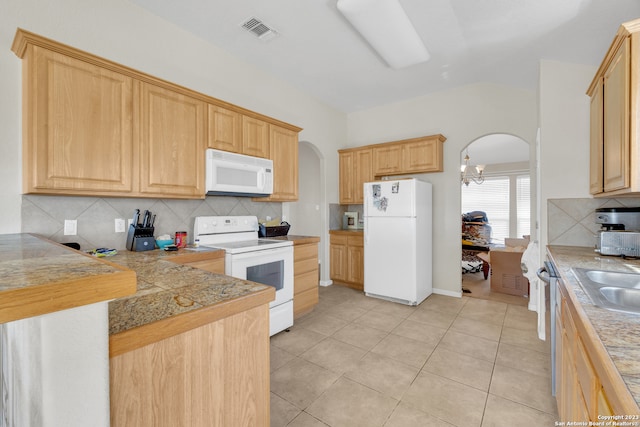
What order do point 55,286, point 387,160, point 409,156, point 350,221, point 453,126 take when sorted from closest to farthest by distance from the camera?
point 55,286 < point 453,126 < point 409,156 < point 387,160 < point 350,221

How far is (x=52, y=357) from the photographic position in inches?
20.8

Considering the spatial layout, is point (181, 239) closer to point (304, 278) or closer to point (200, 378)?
point (304, 278)

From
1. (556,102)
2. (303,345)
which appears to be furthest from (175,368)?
(556,102)

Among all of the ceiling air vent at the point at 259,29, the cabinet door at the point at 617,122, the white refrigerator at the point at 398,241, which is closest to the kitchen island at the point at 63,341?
the cabinet door at the point at 617,122

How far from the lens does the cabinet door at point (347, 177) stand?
15.0ft

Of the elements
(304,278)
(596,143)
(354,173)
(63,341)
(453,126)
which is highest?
(453,126)

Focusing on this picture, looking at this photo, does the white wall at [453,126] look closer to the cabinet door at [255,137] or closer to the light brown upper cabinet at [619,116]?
the light brown upper cabinet at [619,116]

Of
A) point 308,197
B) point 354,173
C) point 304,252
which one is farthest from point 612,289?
point 308,197

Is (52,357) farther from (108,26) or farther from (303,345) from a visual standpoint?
(108,26)

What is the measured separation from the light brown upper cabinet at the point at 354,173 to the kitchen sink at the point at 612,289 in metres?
3.04

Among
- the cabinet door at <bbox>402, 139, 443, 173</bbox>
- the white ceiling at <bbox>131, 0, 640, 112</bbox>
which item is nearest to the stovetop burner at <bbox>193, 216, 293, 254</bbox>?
the white ceiling at <bbox>131, 0, 640, 112</bbox>

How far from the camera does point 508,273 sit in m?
3.91

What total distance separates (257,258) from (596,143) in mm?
2803

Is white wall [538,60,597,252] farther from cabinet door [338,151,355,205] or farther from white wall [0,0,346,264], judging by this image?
white wall [0,0,346,264]
